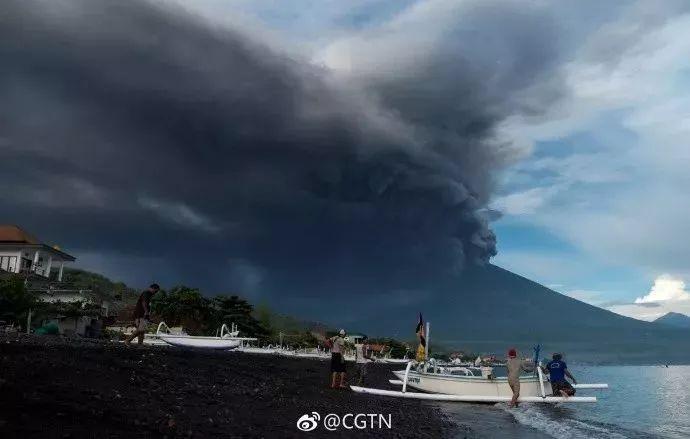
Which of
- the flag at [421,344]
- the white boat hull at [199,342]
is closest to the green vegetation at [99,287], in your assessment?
the white boat hull at [199,342]

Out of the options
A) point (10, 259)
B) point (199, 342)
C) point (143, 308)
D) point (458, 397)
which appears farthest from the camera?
point (10, 259)

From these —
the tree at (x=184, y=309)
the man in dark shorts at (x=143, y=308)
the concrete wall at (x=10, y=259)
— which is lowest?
the man in dark shorts at (x=143, y=308)

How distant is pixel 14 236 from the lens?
61.9m

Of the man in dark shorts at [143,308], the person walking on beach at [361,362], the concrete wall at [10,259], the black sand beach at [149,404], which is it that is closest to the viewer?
the black sand beach at [149,404]

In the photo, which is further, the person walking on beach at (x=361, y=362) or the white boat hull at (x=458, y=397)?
the person walking on beach at (x=361, y=362)

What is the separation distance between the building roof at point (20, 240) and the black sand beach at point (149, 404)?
162 ft

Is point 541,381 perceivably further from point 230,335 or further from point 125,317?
point 125,317

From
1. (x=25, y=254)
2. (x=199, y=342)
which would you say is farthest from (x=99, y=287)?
(x=199, y=342)

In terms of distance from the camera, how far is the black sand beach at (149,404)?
814cm

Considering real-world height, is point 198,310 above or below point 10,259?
below

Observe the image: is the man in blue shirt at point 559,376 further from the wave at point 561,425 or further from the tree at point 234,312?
the tree at point 234,312

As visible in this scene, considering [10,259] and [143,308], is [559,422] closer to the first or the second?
[143,308]

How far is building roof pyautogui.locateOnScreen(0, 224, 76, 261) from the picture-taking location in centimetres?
6047

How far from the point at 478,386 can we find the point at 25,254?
53505mm
